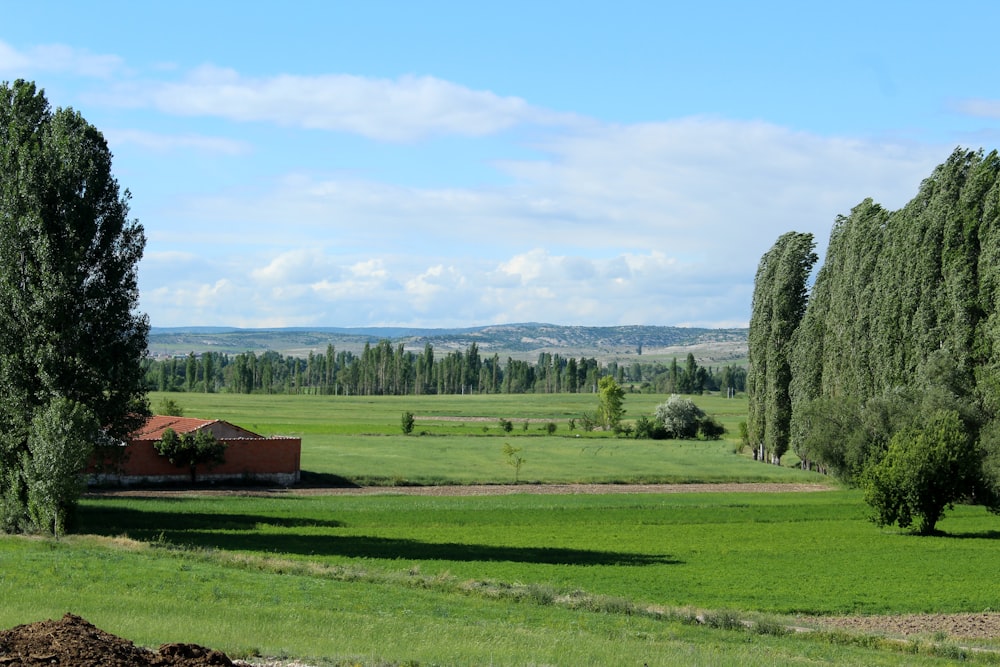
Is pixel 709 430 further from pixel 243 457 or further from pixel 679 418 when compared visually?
pixel 243 457

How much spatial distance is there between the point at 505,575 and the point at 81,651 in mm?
21570

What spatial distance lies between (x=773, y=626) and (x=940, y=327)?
46682 mm

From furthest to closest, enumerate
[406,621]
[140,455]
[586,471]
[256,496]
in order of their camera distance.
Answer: [586,471], [140,455], [256,496], [406,621]

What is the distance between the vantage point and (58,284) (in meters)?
38.5

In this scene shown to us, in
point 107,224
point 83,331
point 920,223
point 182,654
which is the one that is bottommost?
point 182,654

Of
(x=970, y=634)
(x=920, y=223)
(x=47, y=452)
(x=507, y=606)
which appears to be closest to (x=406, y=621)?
(x=507, y=606)

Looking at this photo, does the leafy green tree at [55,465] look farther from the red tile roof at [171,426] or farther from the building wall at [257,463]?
the building wall at [257,463]

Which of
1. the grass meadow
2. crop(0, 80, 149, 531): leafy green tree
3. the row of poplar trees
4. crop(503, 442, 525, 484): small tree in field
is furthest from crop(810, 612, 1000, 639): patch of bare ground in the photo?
crop(503, 442, 525, 484): small tree in field

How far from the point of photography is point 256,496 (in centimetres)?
6184

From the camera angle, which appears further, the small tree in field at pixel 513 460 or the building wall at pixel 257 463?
the small tree in field at pixel 513 460

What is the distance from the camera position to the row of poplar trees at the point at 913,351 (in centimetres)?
5109

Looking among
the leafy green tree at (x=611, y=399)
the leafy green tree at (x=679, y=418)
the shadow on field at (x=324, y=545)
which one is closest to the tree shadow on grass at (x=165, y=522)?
the shadow on field at (x=324, y=545)

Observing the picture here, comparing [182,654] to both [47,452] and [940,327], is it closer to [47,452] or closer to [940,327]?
[47,452]

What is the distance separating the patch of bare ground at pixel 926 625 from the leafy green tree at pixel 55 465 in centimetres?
2560
